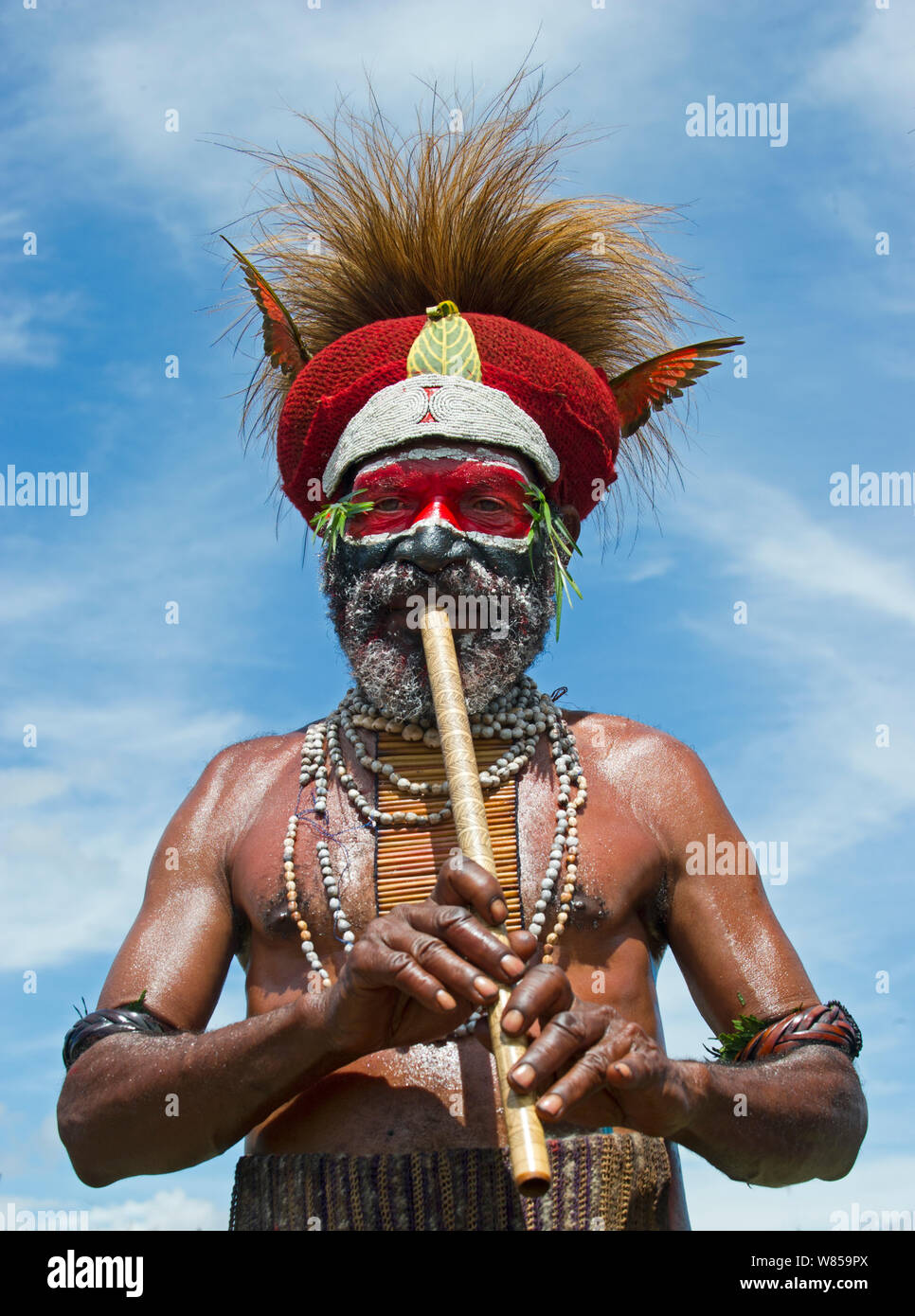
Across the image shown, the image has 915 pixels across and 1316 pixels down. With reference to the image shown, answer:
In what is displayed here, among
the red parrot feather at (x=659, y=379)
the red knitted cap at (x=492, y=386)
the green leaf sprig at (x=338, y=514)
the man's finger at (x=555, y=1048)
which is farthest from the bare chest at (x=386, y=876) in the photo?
the red parrot feather at (x=659, y=379)

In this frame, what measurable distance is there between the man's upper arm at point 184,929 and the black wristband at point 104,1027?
56 mm

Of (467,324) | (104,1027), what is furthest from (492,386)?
(104,1027)

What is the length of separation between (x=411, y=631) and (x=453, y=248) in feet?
5.21

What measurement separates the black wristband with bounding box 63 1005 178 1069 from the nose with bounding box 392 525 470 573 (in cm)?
154

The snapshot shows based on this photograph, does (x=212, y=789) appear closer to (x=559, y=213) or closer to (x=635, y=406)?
(x=635, y=406)

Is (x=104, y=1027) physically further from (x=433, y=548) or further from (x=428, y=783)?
(x=433, y=548)

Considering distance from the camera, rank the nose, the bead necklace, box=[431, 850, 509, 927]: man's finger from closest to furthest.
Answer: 1. box=[431, 850, 509, 927]: man's finger
2. the bead necklace
3. the nose

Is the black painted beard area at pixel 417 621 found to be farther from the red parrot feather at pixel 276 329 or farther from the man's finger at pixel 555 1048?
the man's finger at pixel 555 1048

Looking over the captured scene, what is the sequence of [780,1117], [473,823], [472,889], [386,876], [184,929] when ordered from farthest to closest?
[184,929] → [386,876] → [780,1117] → [473,823] → [472,889]

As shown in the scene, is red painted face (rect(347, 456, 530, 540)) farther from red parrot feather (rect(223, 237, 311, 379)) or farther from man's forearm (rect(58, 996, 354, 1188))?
man's forearm (rect(58, 996, 354, 1188))

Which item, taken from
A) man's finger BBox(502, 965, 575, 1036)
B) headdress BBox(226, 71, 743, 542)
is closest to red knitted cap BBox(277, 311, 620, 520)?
headdress BBox(226, 71, 743, 542)

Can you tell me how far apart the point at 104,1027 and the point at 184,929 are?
40cm

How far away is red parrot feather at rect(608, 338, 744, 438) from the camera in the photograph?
561 cm

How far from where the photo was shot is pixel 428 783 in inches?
187
